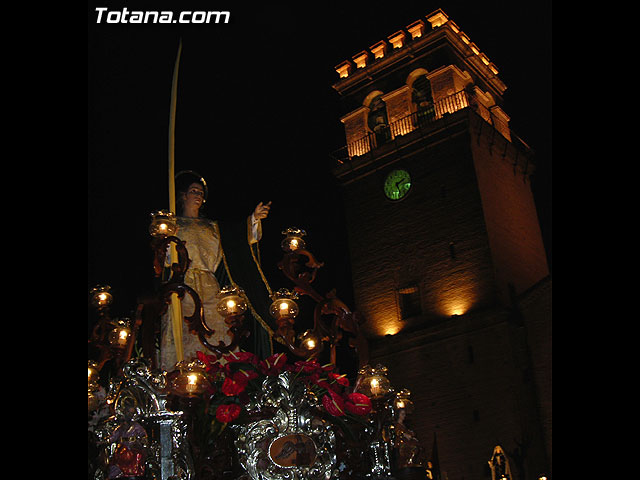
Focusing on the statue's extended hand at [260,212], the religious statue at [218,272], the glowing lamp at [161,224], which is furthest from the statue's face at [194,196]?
the glowing lamp at [161,224]

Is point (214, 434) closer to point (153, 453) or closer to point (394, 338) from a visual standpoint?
point (153, 453)

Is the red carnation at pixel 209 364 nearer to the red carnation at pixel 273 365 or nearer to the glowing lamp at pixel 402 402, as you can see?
the red carnation at pixel 273 365

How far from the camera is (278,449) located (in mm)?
5000

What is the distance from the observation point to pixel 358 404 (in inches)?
223

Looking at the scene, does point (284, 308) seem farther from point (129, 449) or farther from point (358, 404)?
point (129, 449)

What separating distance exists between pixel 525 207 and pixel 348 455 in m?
23.4

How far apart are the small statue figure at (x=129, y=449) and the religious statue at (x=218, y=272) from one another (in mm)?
2919

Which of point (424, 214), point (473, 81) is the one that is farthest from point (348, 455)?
point (473, 81)

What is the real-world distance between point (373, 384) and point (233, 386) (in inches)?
44.2

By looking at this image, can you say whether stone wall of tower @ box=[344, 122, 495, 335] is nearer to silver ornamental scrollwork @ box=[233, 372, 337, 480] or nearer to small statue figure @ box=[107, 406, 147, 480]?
silver ornamental scrollwork @ box=[233, 372, 337, 480]

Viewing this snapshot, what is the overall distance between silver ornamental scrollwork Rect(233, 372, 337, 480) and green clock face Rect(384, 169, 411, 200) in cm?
2126

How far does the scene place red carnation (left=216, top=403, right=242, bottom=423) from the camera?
507 cm

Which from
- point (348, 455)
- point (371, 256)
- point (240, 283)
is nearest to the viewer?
point (348, 455)

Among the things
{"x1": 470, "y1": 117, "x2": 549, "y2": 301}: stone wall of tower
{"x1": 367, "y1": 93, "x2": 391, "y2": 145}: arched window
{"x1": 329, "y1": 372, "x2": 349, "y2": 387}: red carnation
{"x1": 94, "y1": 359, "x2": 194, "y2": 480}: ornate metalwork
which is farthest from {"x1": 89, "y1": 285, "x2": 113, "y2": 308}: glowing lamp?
{"x1": 367, "y1": 93, "x2": 391, "y2": 145}: arched window
